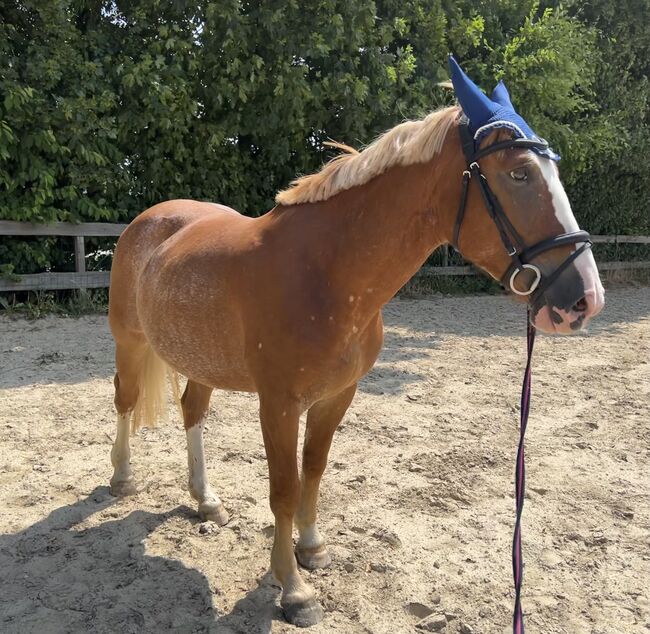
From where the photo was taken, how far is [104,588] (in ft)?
7.73

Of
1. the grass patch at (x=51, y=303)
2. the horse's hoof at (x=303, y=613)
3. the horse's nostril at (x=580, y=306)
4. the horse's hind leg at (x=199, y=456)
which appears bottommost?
the horse's hoof at (x=303, y=613)

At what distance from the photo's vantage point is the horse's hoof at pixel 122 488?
3.16 meters

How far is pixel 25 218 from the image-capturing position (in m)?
7.33

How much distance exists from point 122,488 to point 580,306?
264cm

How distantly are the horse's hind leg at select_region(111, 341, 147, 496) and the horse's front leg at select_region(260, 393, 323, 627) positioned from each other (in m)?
1.26

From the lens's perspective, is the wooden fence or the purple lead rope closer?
the purple lead rope

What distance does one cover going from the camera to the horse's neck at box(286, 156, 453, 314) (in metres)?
1.95

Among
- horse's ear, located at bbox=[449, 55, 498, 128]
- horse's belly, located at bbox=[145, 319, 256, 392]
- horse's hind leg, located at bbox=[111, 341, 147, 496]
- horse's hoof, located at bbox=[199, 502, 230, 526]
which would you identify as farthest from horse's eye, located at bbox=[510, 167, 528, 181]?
horse's hind leg, located at bbox=[111, 341, 147, 496]

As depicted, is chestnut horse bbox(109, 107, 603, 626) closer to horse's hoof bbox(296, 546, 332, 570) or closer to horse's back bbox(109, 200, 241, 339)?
horse's hoof bbox(296, 546, 332, 570)

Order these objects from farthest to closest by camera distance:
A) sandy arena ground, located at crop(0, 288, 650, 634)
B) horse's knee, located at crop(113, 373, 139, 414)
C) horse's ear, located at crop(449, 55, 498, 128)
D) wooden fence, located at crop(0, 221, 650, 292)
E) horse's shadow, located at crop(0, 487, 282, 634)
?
wooden fence, located at crop(0, 221, 650, 292) → horse's knee, located at crop(113, 373, 139, 414) → sandy arena ground, located at crop(0, 288, 650, 634) → horse's shadow, located at crop(0, 487, 282, 634) → horse's ear, located at crop(449, 55, 498, 128)

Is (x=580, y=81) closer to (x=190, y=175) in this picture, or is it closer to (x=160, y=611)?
(x=190, y=175)

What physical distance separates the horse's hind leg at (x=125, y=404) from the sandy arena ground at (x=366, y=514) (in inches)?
4.8

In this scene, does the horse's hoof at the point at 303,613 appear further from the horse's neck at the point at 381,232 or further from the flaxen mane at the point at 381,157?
the flaxen mane at the point at 381,157

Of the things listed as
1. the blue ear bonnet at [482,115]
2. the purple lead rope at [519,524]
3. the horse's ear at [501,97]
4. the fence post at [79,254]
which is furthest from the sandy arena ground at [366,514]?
the fence post at [79,254]
